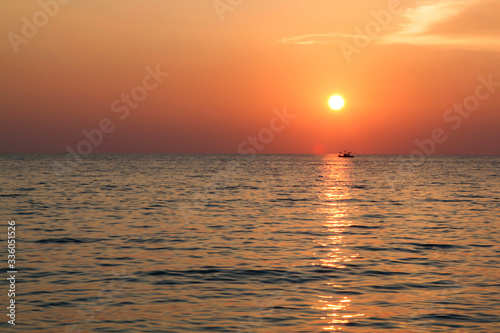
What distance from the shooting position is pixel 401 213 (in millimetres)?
45719

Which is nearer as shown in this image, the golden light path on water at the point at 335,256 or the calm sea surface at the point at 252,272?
the calm sea surface at the point at 252,272

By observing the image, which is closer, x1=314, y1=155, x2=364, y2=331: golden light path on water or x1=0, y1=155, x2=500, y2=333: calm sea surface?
x1=0, y1=155, x2=500, y2=333: calm sea surface

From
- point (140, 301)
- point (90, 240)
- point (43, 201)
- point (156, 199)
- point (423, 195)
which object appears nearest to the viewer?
point (140, 301)

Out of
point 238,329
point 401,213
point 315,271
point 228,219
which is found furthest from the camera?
point 401,213

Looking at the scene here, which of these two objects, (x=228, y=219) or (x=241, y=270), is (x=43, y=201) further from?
(x=241, y=270)

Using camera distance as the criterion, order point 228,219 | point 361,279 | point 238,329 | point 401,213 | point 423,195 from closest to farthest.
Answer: point 238,329, point 361,279, point 228,219, point 401,213, point 423,195

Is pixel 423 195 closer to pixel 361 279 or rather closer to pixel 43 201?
pixel 43 201

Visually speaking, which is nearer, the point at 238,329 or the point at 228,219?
the point at 238,329

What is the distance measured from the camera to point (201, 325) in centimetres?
1538

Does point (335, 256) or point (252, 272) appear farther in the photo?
point (335, 256)

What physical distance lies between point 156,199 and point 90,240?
1096 inches

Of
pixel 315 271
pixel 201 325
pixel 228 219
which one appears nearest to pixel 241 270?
pixel 315 271

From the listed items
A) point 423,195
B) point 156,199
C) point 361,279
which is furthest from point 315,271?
point 423,195

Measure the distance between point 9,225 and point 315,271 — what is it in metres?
21.2
